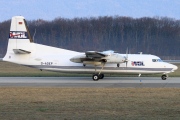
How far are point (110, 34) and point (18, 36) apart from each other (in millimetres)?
66997

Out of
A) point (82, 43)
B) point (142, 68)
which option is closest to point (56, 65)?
point (142, 68)

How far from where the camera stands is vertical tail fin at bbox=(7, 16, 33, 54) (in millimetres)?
32781

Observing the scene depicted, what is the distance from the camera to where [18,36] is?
32.8 metres

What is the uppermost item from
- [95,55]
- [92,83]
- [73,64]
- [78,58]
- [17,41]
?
[17,41]

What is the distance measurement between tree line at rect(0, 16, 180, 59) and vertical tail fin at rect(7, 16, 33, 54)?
52391 mm

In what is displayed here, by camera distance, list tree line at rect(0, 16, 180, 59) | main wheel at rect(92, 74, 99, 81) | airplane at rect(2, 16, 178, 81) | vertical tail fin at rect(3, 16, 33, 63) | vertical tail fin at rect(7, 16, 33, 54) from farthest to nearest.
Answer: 1. tree line at rect(0, 16, 180, 59)
2. vertical tail fin at rect(7, 16, 33, 54)
3. vertical tail fin at rect(3, 16, 33, 63)
4. airplane at rect(2, 16, 178, 81)
5. main wheel at rect(92, 74, 99, 81)

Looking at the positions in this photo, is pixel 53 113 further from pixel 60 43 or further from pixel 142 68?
pixel 60 43

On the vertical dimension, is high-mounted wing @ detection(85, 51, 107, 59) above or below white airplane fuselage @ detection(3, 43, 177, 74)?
above

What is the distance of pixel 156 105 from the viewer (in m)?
17.0

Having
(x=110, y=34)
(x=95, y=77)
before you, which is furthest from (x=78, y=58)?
(x=110, y=34)

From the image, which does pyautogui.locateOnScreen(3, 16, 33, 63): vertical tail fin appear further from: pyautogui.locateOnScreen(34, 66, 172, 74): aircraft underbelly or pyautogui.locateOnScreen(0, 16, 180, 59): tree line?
pyautogui.locateOnScreen(0, 16, 180, 59): tree line

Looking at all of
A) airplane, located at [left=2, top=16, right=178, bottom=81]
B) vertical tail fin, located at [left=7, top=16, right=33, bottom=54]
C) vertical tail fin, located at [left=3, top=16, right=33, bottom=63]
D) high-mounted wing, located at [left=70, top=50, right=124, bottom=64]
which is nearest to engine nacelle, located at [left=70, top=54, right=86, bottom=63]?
high-mounted wing, located at [left=70, top=50, right=124, bottom=64]

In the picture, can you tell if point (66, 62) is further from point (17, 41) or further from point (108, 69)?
point (17, 41)

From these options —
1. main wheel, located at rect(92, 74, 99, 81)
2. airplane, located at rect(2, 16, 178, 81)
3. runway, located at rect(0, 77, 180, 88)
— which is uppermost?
airplane, located at rect(2, 16, 178, 81)
